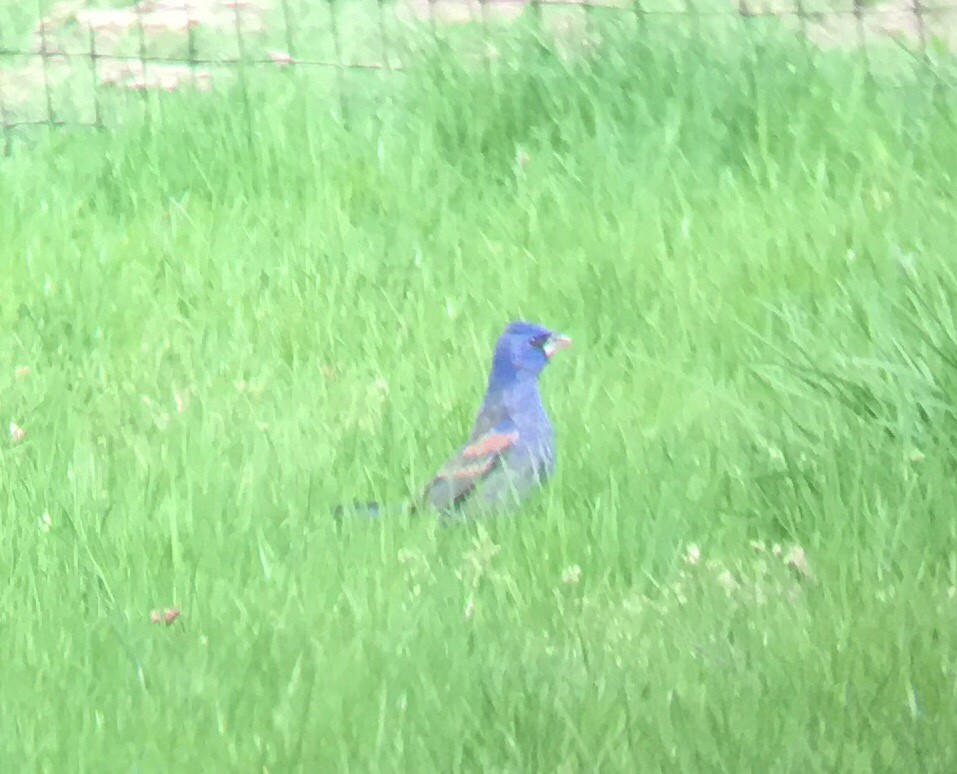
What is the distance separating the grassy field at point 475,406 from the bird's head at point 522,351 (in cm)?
14

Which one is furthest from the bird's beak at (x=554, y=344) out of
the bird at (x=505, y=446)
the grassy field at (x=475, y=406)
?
the grassy field at (x=475, y=406)

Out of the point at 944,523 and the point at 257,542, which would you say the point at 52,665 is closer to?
the point at 257,542

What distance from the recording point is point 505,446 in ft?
11.2

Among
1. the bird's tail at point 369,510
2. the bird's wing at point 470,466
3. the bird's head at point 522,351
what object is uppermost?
the bird's head at point 522,351

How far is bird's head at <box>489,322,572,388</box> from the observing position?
3.63 meters

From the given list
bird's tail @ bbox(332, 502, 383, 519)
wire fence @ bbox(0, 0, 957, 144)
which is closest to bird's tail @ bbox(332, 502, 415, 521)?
bird's tail @ bbox(332, 502, 383, 519)

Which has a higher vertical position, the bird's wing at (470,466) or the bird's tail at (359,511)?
the bird's wing at (470,466)

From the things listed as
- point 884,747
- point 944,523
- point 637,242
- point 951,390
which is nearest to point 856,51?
point 637,242

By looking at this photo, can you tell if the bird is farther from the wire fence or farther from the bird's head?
the wire fence

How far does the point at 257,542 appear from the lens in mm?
3184

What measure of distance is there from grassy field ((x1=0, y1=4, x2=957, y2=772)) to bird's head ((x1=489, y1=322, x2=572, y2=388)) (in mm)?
142

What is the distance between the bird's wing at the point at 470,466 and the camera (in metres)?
3.29

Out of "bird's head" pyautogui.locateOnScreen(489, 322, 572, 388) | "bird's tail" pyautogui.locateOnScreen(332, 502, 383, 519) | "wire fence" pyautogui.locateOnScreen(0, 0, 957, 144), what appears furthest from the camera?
"wire fence" pyautogui.locateOnScreen(0, 0, 957, 144)

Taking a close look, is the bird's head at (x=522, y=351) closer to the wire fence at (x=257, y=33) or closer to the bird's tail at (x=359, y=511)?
the bird's tail at (x=359, y=511)
